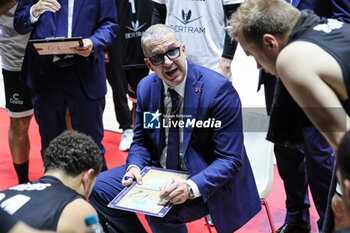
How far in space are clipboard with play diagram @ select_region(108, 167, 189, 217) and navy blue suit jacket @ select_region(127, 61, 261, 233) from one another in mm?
91

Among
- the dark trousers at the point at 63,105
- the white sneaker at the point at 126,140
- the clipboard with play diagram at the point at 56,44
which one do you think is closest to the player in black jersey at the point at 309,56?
the clipboard with play diagram at the point at 56,44

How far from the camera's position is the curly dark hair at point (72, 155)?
221cm

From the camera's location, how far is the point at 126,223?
3.00 m

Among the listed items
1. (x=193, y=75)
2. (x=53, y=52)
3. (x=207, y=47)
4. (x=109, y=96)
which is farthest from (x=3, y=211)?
(x=109, y=96)

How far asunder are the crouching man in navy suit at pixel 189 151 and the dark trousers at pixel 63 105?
2.30 ft

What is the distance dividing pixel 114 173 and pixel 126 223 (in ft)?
1.03

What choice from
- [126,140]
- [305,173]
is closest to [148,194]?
[305,173]

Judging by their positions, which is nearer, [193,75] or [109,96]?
[193,75]

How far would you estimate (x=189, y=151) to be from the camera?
288 cm

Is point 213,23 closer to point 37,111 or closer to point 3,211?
point 37,111

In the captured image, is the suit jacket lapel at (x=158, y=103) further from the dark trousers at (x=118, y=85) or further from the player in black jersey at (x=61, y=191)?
the dark trousers at (x=118, y=85)

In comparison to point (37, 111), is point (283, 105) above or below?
above

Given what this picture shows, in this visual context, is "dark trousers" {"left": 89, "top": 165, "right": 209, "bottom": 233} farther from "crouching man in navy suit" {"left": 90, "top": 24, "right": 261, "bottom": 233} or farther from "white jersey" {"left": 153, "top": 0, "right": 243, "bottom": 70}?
"white jersey" {"left": 153, "top": 0, "right": 243, "bottom": 70}

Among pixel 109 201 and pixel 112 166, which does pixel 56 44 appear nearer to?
pixel 109 201
